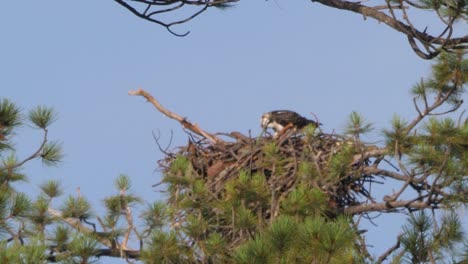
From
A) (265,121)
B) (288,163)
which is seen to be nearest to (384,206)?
(288,163)

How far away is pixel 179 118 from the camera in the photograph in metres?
12.4

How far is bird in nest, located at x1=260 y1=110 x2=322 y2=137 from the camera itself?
11855 millimetres

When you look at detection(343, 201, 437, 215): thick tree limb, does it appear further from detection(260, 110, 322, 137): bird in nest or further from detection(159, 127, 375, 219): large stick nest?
detection(260, 110, 322, 137): bird in nest

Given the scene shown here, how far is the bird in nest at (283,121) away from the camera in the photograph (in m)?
11.9

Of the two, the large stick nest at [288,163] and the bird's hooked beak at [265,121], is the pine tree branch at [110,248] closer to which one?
the large stick nest at [288,163]

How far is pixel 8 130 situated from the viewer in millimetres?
8977

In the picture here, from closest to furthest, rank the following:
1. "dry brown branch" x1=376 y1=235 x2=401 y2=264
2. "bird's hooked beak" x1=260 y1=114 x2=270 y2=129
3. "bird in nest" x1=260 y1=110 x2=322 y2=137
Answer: "dry brown branch" x1=376 y1=235 x2=401 y2=264 < "bird in nest" x1=260 y1=110 x2=322 y2=137 < "bird's hooked beak" x1=260 y1=114 x2=270 y2=129

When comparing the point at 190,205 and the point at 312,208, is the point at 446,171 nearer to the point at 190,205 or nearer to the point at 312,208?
the point at 312,208

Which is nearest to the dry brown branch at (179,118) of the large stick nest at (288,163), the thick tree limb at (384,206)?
the large stick nest at (288,163)

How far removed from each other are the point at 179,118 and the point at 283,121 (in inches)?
37.8

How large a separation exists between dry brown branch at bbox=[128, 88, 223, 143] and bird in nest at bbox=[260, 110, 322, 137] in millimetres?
416

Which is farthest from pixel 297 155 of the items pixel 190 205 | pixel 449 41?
pixel 449 41

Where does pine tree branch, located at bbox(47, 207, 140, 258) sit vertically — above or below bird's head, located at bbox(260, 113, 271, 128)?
below

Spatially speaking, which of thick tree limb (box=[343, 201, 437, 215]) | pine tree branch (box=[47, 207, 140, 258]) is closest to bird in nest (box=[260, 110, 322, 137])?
thick tree limb (box=[343, 201, 437, 215])
